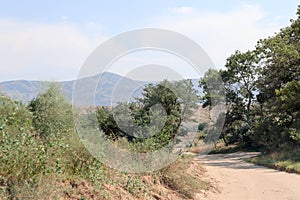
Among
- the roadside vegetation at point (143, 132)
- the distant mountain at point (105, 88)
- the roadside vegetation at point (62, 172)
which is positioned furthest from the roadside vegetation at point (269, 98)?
the roadside vegetation at point (62, 172)

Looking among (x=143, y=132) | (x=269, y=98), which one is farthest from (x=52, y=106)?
(x=269, y=98)

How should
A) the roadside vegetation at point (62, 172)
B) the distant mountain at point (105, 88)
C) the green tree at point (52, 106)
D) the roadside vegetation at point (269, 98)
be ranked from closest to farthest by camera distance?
the roadside vegetation at point (62, 172) → the distant mountain at point (105, 88) → the green tree at point (52, 106) → the roadside vegetation at point (269, 98)

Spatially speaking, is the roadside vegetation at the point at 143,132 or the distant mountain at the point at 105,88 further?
the distant mountain at the point at 105,88

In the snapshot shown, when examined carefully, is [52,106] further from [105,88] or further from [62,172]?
[62,172]

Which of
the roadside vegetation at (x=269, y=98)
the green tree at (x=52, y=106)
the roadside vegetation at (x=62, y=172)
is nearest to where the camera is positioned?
the roadside vegetation at (x=62, y=172)

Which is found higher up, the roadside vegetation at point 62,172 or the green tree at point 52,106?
the green tree at point 52,106

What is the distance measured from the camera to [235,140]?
133 feet

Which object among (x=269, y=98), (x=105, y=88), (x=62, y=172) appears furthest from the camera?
(x=269, y=98)

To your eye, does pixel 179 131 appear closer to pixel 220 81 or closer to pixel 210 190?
pixel 210 190

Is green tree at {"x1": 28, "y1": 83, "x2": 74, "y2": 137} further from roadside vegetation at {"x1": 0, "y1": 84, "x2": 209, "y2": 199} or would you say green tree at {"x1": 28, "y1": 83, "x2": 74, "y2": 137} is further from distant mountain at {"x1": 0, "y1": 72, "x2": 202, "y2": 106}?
roadside vegetation at {"x1": 0, "y1": 84, "x2": 209, "y2": 199}

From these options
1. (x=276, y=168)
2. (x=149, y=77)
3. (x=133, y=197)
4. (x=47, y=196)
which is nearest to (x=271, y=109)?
(x=276, y=168)

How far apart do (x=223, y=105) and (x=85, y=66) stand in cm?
2025

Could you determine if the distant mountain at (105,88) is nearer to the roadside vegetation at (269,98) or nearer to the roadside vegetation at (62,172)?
the roadside vegetation at (62,172)

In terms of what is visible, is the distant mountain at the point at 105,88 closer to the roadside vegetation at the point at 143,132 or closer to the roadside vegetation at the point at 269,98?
the roadside vegetation at the point at 143,132
